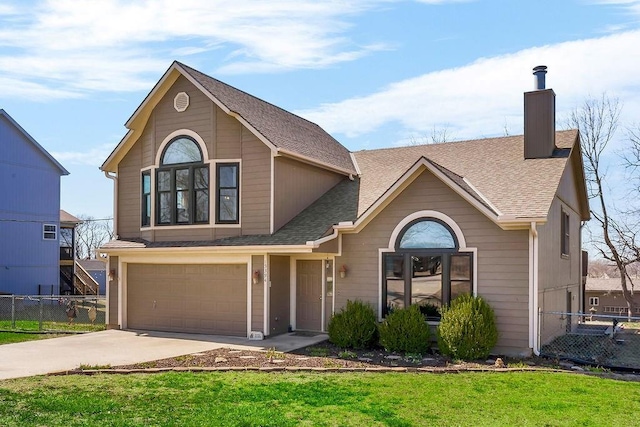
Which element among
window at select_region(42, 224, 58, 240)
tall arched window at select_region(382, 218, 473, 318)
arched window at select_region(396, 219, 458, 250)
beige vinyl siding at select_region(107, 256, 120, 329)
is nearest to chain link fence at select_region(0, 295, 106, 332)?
beige vinyl siding at select_region(107, 256, 120, 329)

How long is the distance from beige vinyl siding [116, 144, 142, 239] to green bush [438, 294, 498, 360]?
9.92 meters

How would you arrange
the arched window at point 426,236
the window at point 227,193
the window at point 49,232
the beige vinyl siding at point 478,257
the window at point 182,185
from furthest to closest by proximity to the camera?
the window at point 49,232 → the window at point 182,185 → the window at point 227,193 → the arched window at point 426,236 → the beige vinyl siding at point 478,257

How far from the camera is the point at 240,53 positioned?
1272cm

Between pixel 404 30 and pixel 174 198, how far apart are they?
8128mm

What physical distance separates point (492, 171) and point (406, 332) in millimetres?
5092

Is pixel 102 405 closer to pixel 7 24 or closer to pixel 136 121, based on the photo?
pixel 7 24

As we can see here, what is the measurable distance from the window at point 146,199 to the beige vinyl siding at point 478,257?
6291 mm

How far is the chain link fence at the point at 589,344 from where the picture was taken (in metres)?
11.7

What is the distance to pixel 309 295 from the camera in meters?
15.9

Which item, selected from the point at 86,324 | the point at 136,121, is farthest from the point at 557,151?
the point at 86,324

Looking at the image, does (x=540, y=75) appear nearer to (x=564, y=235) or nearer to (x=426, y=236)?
(x=564, y=235)

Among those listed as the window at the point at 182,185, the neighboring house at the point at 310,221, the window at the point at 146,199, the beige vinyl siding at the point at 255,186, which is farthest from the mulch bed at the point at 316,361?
the window at the point at 146,199

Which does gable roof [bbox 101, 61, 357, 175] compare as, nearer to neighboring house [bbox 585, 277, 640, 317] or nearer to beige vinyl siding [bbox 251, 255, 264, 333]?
beige vinyl siding [bbox 251, 255, 264, 333]

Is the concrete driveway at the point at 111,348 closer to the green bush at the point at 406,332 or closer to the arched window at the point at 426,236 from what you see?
the green bush at the point at 406,332
